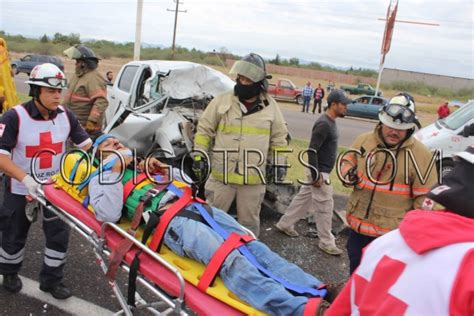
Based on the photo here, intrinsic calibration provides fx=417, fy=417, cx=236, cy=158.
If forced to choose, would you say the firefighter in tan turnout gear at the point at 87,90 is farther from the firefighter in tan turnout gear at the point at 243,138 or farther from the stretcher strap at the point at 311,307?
the stretcher strap at the point at 311,307

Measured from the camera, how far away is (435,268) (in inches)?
44.1

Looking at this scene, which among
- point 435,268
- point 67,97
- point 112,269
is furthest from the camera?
point 67,97

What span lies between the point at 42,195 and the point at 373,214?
233 centimetres

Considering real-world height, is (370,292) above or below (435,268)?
below

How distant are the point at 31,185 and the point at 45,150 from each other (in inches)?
12.1

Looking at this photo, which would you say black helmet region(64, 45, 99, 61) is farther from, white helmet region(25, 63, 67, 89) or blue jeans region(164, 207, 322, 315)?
blue jeans region(164, 207, 322, 315)

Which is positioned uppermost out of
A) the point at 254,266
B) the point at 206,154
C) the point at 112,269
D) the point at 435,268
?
the point at 435,268

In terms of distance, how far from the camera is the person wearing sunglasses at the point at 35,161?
2914 millimetres

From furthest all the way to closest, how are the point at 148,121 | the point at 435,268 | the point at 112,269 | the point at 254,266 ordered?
the point at 148,121 → the point at 112,269 → the point at 254,266 → the point at 435,268

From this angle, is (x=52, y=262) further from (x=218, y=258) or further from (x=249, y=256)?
(x=249, y=256)

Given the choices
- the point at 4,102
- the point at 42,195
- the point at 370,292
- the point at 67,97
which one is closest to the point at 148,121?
the point at 67,97

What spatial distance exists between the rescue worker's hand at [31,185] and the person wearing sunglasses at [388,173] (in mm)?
2158

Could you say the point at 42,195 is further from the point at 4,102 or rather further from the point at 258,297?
the point at 4,102

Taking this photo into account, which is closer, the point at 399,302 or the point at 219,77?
the point at 399,302
